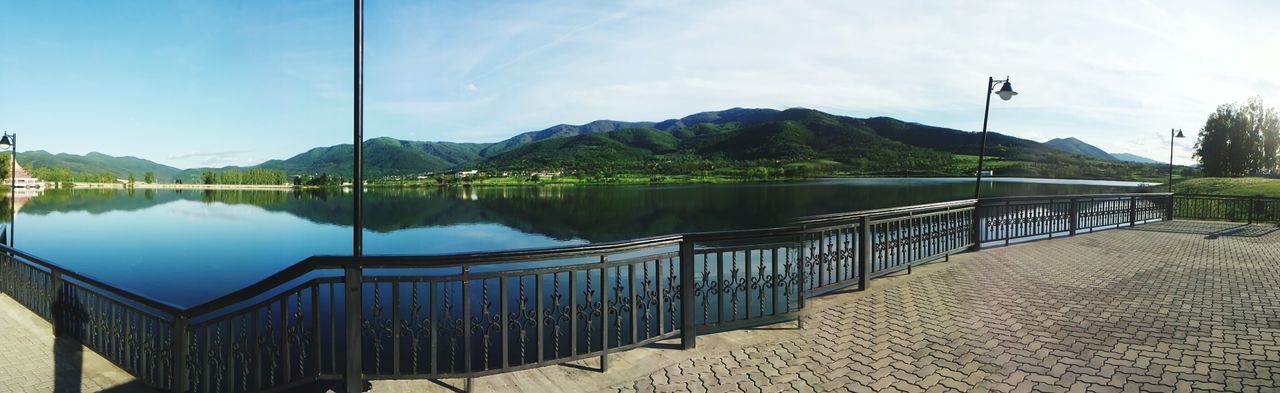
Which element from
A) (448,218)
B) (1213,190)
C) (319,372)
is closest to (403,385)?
(319,372)

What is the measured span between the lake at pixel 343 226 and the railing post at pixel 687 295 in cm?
1545

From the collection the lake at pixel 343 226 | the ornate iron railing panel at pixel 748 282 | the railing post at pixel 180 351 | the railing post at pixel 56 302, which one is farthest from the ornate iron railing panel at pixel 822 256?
the lake at pixel 343 226

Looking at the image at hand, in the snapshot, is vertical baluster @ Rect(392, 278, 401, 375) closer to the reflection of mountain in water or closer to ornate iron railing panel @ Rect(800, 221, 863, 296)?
ornate iron railing panel @ Rect(800, 221, 863, 296)

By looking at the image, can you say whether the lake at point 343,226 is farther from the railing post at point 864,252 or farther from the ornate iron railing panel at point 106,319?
the railing post at point 864,252

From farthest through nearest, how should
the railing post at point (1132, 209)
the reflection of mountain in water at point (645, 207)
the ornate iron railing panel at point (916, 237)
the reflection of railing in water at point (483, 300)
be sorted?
1. the reflection of mountain in water at point (645, 207)
2. the railing post at point (1132, 209)
3. the ornate iron railing panel at point (916, 237)
4. the reflection of railing in water at point (483, 300)

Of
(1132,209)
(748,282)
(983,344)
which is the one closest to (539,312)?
(748,282)

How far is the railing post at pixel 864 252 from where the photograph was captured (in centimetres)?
691

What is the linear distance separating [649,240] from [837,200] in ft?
205

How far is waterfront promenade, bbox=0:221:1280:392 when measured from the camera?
13.0ft

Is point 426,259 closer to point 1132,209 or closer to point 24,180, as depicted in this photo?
point 1132,209

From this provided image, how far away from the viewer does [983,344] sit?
15.7 ft

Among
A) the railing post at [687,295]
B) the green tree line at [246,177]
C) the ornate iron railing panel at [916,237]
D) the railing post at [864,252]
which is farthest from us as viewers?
the green tree line at [246,177]

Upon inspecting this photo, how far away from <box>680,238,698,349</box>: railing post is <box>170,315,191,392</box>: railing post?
14.5ft

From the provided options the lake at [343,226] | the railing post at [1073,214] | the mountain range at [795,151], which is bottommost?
the lake at [343,226]
